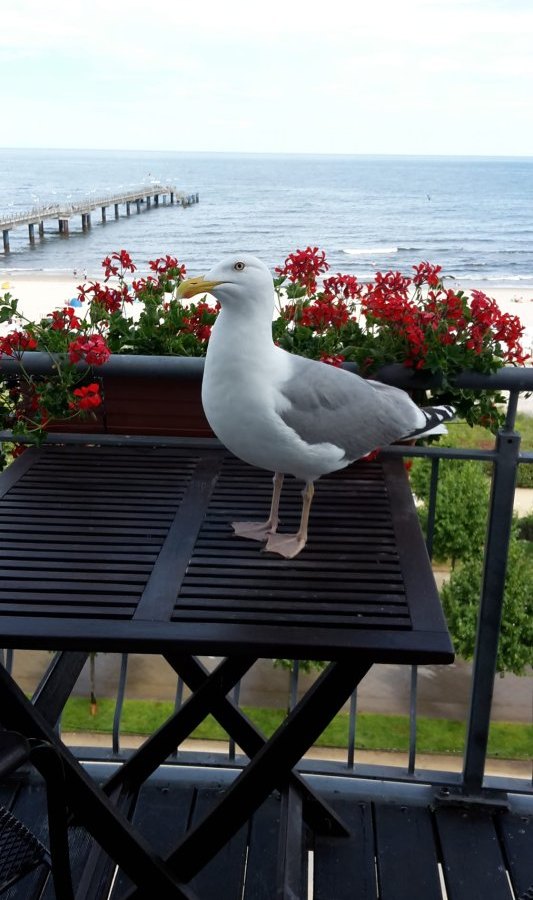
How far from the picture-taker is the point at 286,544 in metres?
1.74

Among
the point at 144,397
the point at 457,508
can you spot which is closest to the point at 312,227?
the point at 457,508

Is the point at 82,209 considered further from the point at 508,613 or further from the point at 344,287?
the point at 344,287

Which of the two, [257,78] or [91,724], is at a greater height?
[257,78]

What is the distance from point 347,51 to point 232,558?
98.6 meters

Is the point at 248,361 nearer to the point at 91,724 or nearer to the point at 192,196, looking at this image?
the point at 91,724

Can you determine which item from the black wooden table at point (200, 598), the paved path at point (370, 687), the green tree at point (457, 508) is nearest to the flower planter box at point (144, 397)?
the black wooden table at point (200, 598)

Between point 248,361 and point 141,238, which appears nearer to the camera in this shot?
point 248,361

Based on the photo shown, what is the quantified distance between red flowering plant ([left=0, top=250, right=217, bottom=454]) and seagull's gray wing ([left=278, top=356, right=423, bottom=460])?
684 millimetres

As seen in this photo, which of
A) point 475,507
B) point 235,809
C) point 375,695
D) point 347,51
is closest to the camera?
point 235,809

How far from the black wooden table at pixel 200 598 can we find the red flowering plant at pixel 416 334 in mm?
306

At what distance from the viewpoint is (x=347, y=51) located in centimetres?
8912

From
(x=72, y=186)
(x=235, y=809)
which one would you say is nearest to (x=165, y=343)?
(x=235, y=809)

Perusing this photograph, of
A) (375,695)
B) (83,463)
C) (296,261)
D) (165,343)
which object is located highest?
(296,261)

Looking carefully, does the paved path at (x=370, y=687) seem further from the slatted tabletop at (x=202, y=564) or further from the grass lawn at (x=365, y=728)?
the slatted tabletop at (x=202, y=564)
